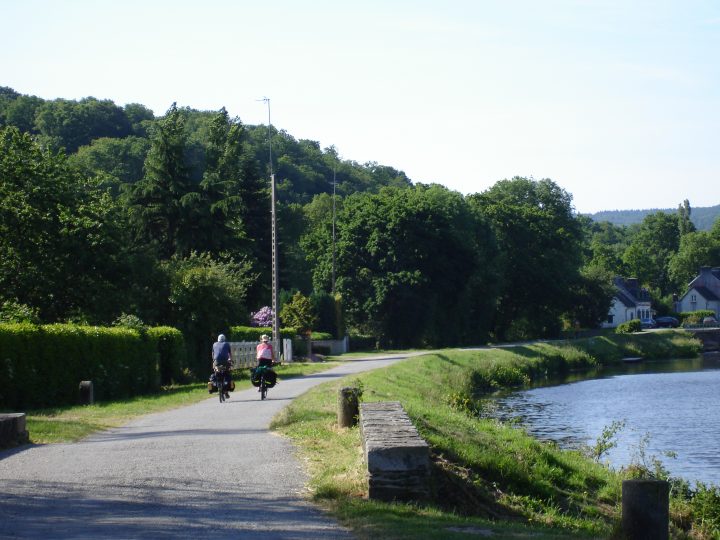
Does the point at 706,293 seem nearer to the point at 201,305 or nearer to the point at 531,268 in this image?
the point at 531,268

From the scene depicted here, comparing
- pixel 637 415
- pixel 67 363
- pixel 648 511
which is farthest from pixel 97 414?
pixel 637 415

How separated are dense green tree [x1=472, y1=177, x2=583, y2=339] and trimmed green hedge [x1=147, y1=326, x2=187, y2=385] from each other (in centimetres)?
5063

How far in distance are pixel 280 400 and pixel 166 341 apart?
1080cm

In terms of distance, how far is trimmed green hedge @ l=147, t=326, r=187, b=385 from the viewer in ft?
112

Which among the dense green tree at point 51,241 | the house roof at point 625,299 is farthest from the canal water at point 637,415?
the house roof at point 625,299

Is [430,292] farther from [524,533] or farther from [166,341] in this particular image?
[524,533]

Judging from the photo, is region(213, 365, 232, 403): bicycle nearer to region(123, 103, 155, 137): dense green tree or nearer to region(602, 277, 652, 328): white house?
region(123, 103, 155, 137): dense green tree

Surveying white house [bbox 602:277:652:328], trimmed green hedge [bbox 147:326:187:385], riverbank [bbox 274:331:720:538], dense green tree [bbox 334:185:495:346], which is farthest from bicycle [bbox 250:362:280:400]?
white house [bbox 602:277:652:328]

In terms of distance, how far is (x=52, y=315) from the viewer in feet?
115

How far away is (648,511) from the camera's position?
8789 mm

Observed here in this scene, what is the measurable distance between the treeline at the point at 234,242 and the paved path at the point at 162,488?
14053 mm

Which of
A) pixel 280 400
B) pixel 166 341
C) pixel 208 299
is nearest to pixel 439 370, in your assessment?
pixel 208 299

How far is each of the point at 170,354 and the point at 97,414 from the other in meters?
13.1

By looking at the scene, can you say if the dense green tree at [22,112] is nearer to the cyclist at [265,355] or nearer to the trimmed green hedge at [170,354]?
the trimmed green hedge at [170,354]
